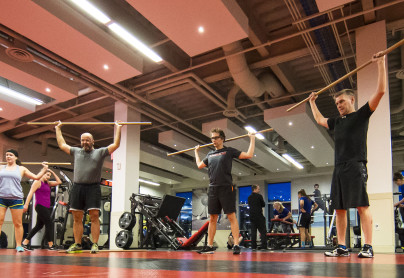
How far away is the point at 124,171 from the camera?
9023 millimetres

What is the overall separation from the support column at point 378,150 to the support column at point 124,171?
563cm

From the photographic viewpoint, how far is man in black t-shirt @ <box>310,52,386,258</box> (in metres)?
3.08

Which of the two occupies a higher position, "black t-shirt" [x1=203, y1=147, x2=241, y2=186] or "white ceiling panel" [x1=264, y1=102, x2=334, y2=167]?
"white ceiling panel" [x1=264, y1=102, x2=334, y2=167]

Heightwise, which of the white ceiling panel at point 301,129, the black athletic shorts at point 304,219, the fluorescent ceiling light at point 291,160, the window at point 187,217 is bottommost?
the window at point 187,217

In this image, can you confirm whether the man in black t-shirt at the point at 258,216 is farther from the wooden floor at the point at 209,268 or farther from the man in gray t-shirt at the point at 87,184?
the wooden floor at the point at 209,268

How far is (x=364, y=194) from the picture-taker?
3.06m

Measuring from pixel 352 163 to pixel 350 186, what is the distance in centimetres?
21

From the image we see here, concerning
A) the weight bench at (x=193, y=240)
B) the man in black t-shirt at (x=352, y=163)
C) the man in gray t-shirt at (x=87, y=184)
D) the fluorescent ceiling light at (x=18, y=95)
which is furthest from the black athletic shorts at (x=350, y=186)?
the fluorescent ceiling light at (x=18, y=95)

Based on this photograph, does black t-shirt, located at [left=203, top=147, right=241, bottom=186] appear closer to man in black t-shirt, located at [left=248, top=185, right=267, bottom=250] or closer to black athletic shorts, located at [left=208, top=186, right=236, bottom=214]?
black athletic shorts, located at [left=208, top=186, right=236, bottom=214]

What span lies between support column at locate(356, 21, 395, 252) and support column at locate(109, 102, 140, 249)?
18.5ft

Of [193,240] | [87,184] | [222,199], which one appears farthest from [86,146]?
[193,240]

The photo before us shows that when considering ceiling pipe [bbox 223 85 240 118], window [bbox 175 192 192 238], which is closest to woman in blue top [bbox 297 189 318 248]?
ceiling pipe [bbox 223 85 240 118]

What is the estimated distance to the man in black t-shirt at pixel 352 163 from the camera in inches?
121

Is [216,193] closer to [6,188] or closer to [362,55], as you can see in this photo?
[6,188]
